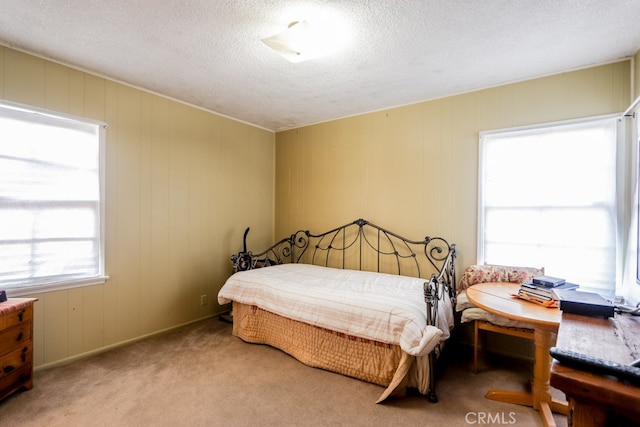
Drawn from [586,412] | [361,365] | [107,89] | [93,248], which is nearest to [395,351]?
[361,365]

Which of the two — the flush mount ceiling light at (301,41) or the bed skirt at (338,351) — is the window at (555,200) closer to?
the bed skirt at (338,351)

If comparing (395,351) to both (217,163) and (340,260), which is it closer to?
(340,260)

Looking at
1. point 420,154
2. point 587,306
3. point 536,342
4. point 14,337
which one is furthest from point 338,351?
point 14,337

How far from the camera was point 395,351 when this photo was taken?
208 centimetres

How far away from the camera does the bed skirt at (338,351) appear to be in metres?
2.04

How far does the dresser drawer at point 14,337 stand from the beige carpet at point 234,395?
36 centimetres

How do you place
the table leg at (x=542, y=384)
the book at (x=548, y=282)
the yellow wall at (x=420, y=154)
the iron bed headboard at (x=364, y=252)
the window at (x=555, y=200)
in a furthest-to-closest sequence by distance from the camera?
the iron bed headboard at (x=364, y=252), the yellow wall at (x=420, y=154), the window at (x=555, y=200), the book at (x=548, y=282), the table leg at (x=542, y=384)

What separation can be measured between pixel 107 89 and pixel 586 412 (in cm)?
362

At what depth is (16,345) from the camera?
1995 millimetres

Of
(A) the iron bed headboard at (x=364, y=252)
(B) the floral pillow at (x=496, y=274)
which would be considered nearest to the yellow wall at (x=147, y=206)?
(A) the iron bed headboard at (x=364, y=252)

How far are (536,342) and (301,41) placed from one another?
2461 mm

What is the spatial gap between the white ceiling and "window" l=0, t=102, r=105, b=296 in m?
0.56

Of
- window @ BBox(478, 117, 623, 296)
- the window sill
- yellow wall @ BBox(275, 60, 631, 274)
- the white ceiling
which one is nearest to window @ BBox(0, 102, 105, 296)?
the window sill

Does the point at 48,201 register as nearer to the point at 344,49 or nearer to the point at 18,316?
the point at 18,316
